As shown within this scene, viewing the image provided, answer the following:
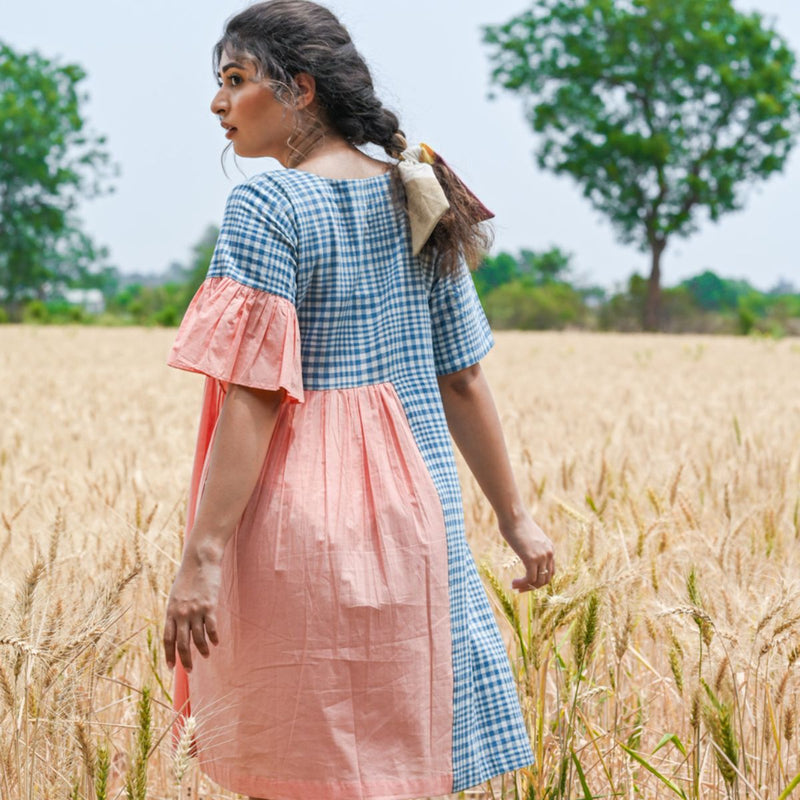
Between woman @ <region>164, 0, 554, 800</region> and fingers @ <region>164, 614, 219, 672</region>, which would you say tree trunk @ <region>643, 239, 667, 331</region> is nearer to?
woman @ <region>164, 0, 554, 800</region>

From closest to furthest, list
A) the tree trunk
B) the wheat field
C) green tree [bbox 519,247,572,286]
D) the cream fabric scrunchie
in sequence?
the wheat field → the cream fabric scrunchie → the tree trunk → green tree [bbox 519,247,572,286]

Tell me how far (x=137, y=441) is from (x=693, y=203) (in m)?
29.2

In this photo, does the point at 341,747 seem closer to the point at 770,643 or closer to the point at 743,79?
the point at 770,643

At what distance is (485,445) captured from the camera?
5.08 feet

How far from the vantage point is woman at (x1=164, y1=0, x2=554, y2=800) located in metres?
1.29

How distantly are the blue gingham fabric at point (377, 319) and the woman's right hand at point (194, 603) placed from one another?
0.91 feet

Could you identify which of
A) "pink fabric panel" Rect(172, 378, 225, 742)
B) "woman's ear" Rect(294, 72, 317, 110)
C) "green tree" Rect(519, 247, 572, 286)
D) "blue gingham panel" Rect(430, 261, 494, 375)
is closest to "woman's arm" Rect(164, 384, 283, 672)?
"pink fabric panel" Rect(172, 378, 225, 742)

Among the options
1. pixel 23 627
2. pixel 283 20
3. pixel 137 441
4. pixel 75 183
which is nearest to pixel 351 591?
pixel 23 627

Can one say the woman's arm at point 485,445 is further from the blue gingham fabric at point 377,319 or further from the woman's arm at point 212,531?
the woman's arm at point 212,531

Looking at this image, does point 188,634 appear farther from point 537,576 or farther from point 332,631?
point 537,576

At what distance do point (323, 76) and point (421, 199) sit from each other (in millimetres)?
234

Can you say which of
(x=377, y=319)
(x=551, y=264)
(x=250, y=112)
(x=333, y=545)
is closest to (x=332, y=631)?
(x=333, y=545)

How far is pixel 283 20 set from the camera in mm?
1470

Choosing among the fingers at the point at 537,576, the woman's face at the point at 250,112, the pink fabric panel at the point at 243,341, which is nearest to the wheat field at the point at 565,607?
the fingers at the point at 537,576
